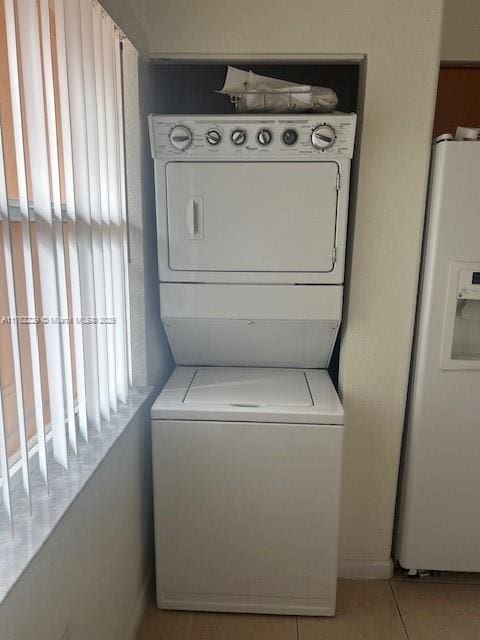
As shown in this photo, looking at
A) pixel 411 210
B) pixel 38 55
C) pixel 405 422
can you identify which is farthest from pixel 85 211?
pixel 405 422

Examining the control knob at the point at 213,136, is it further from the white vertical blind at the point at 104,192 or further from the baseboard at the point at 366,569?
the baseboard at the point at 366,569

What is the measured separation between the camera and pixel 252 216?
5.53 ft

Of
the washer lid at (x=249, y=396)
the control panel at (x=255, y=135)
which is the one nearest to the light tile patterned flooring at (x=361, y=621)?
the washer lid at (x=249, y=396)

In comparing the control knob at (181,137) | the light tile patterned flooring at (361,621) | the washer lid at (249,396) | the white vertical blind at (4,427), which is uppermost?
the control knob at (181,137)

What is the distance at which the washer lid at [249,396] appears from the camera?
5.39 feet

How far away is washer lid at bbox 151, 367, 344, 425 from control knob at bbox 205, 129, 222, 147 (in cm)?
86

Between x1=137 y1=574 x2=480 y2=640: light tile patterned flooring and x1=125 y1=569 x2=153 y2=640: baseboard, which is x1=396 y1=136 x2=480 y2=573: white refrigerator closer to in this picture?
x1=137 y1=574 x2=480 y2=640: light tile patterned flooring

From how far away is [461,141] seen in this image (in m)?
1.60

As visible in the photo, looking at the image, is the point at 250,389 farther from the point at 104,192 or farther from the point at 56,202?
the point at 56,202

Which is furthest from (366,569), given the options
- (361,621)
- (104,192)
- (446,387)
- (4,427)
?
(104,192)

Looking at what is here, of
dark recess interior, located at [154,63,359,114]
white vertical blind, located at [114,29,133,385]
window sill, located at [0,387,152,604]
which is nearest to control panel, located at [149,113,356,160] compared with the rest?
white vertical blind, located at [114,29,133,385]

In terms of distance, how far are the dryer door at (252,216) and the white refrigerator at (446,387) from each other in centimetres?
37

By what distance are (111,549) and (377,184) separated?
1.44m

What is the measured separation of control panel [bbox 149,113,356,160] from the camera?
1.59 m
